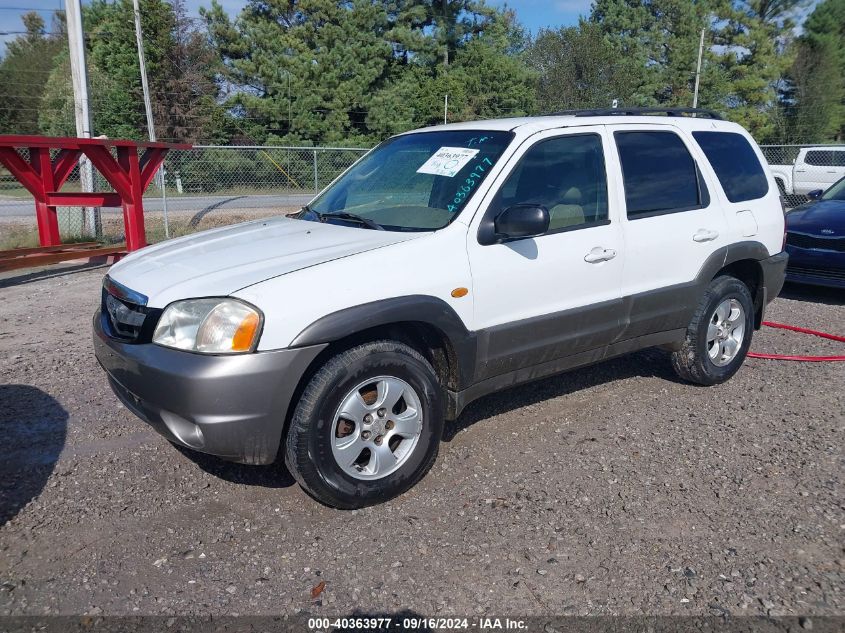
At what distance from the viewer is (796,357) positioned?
5824 millimetres

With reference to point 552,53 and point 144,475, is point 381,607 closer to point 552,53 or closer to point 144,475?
point 144,475

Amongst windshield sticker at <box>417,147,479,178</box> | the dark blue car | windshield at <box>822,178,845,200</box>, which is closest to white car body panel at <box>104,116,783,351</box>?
windshield sticker at <box>417,147,479,178</box>

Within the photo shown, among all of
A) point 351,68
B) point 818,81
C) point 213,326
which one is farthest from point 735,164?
point 818,81

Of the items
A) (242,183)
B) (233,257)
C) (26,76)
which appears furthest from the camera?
(26,76)

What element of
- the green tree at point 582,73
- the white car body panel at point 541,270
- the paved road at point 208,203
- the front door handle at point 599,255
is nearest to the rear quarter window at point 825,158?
the paved road at point 208,203

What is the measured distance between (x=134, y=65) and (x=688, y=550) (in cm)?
3540

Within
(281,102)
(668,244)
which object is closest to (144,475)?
(668,244)

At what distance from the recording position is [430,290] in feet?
11.3

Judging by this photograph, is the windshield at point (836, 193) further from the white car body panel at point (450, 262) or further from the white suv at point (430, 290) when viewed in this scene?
the white car body panel at point (450, 262)

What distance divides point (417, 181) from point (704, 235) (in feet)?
6.59

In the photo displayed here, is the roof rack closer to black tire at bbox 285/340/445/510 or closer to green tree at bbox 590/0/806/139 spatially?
black tire at bbox 285/340/445/510

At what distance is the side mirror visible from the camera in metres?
3.55

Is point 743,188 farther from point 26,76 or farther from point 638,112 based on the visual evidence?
point 26,76

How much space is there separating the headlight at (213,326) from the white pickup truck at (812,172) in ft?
60.1
